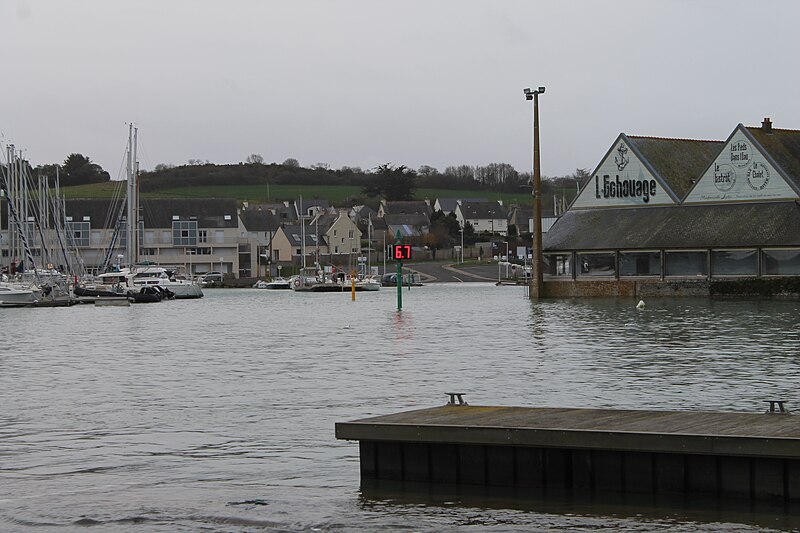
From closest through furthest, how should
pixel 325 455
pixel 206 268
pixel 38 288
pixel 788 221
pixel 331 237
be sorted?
pixel 325 455, pixel 788 221, pixel 38 288, pixel 206 268, pixel 331 237

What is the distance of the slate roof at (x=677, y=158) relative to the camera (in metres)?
74.0

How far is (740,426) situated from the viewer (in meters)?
13.0

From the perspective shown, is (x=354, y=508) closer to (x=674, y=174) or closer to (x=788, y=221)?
(x=788, y=221)

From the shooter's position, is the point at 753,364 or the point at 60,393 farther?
the point at 753,364

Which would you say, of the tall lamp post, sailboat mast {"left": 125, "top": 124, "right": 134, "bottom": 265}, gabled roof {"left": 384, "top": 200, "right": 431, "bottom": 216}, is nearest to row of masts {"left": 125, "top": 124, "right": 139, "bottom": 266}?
sailboat mast {"left": 125, "top": 124, "right": 134, "bottom": 265}

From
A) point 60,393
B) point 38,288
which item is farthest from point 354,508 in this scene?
point 38,288

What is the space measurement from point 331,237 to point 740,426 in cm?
15834

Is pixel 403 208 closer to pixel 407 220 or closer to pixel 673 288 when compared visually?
pixel 407 220

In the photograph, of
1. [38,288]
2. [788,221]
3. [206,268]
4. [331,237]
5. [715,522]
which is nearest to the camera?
[715,522]

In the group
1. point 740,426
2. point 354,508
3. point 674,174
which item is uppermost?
point 674,174

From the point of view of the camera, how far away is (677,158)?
76000mm

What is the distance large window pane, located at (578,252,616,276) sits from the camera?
232 feet

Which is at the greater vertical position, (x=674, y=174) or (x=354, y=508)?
(x=674, y=174)

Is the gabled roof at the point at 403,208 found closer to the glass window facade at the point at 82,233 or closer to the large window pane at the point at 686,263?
the glass window facade at the point at 82,233
